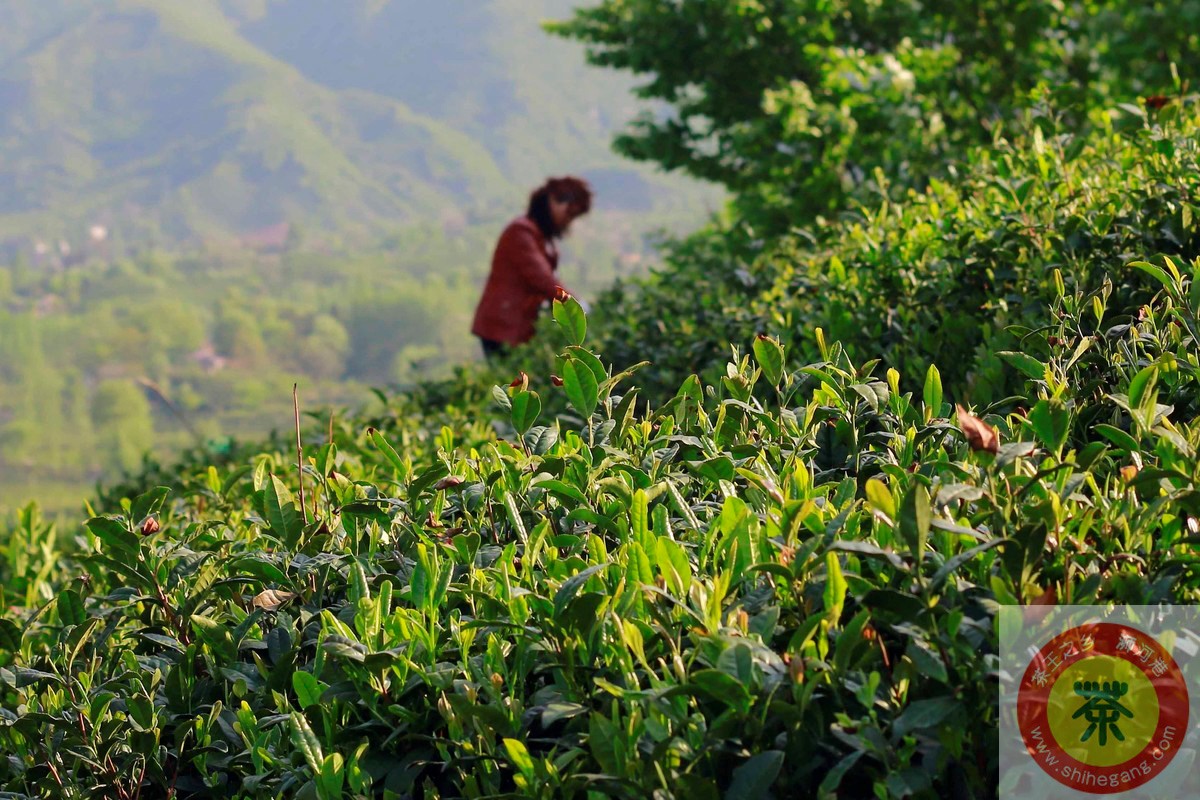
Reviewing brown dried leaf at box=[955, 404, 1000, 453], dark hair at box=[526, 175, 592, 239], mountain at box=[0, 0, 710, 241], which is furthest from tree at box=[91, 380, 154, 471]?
brown dried leaf at box=[955, 404, 1000, 453]

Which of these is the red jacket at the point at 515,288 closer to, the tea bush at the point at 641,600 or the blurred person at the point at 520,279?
the blurred person at the point at 520,279

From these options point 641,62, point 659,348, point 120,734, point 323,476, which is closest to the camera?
point 120,734

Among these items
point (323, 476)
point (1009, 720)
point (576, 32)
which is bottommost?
point (323, 476)

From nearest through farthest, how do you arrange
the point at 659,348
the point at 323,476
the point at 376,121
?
the point at 323,476
the point at 659,348
the point at 376,121

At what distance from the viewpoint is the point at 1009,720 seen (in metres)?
1.17

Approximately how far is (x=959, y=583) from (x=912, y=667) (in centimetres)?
12

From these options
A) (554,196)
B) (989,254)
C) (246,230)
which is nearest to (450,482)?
(989,254)

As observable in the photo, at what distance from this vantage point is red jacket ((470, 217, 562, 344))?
774 cm

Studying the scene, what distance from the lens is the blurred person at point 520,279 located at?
7734mm

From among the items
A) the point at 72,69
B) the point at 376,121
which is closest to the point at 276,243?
the point at 376,121

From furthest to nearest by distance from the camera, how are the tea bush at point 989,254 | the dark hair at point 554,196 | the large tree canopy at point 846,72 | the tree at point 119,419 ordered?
the tree at point 119,419
the large tree canopy at point 846,72
the dark hair at point 554,196
the tea bush at point 989,254

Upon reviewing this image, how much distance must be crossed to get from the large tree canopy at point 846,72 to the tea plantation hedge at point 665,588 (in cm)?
508

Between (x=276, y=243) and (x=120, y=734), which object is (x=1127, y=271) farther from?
(x=276, y=243)

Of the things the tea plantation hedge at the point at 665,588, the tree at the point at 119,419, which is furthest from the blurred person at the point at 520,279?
the tree at the point at 119,419
